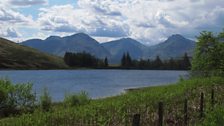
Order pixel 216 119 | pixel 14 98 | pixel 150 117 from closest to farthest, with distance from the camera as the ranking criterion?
pixel 216 119, pixel 150 117, pixel 14 98

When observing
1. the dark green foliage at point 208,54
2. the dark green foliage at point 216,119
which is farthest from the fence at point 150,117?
the dark green foliage at point 208,54

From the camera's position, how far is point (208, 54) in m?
54.4

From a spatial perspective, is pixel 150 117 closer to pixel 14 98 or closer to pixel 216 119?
pixel 216 119

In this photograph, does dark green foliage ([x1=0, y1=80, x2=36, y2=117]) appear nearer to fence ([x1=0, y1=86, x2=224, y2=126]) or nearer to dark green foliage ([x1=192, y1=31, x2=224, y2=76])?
fence ([x1=0, y1=86, x2=224, y2=126])

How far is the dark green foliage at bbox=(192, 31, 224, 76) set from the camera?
53625mm

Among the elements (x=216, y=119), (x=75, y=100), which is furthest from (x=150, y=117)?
(x=75, y=100)

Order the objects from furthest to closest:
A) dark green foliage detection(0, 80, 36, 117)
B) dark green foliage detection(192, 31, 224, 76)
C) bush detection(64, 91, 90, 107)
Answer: dark green foliage detection(192, 31, 224, 76) → dark green foliage detection(0, 80, 36, 117) → bush detection(64, 91, 90, 107)

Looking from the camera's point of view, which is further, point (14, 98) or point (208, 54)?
point (208, 54)

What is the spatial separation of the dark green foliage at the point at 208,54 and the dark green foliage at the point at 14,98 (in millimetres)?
25253

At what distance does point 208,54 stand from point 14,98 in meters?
27.7

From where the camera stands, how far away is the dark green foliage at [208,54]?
53625 millimetres

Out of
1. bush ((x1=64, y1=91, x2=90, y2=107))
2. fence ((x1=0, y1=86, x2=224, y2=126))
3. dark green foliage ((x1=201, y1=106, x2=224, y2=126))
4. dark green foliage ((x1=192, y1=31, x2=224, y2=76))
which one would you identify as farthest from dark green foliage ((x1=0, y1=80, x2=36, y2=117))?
dark green foliage ((x1=192, y1=31, x2=224, y2=76))

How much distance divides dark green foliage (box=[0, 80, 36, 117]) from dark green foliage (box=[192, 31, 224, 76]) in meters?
25.3

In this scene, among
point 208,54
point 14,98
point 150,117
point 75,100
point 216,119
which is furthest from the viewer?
point 208,54
